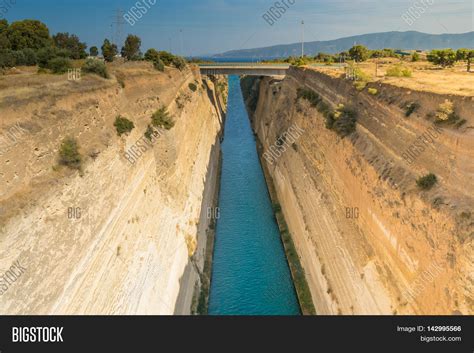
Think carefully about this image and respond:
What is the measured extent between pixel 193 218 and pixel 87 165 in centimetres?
964

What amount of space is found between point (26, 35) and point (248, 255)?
21.7m

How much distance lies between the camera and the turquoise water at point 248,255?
17.0 meters

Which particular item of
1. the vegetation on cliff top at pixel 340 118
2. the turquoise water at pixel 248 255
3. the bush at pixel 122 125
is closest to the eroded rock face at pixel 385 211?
the vegetation on cliff top at pixel 340 118

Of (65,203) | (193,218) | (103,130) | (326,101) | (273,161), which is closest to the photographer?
(65,203)

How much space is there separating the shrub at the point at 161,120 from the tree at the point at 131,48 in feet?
65.1

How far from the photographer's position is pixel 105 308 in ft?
34.5

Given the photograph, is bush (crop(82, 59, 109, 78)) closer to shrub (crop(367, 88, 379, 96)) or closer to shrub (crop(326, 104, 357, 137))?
shrub (crop(326, 104, 357, 137))

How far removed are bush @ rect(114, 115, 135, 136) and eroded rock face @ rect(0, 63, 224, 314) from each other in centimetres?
32

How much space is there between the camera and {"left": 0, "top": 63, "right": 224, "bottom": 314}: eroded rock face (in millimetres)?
8656

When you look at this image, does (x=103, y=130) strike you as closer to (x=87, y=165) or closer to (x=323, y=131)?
(x=87, y=165)

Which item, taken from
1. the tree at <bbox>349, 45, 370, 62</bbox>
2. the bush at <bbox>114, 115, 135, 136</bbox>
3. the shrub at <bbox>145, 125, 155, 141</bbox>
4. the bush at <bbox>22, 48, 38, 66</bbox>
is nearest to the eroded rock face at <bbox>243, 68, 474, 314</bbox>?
the shrub at <bbox>145, 125, 155, 141</bbox>

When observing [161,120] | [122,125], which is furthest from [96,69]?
[122,125]

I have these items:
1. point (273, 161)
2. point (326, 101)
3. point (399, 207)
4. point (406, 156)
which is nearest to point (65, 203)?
point (399, 207)

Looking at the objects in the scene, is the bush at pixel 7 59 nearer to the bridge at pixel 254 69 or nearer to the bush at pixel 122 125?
the bush at pixel 122 125
